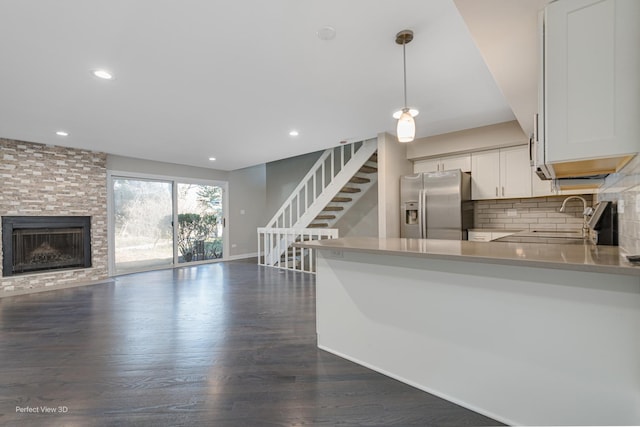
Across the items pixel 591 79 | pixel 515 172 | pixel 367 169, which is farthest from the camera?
pixel 367 169

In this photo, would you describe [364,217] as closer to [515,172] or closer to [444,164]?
[444,164]

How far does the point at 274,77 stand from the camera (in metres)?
2.61

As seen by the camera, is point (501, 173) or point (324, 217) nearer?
point (501, 173)

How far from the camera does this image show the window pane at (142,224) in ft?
18.9

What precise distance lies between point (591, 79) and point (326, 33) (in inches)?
59.6

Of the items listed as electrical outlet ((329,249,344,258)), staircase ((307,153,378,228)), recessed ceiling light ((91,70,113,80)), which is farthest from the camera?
staircase ((307,153,378,228))

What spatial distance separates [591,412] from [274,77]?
2996mm

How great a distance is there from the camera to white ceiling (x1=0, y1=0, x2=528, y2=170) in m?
1.81

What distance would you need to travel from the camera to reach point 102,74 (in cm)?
250

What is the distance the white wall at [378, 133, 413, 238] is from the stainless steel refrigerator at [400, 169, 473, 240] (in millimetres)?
107

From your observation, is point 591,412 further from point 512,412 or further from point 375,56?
point 375,56

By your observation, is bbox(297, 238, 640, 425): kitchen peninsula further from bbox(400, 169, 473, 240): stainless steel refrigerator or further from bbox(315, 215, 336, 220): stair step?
bbox(315, 215, 336, 220): stair step

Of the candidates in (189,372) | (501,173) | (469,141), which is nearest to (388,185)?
(469,141)

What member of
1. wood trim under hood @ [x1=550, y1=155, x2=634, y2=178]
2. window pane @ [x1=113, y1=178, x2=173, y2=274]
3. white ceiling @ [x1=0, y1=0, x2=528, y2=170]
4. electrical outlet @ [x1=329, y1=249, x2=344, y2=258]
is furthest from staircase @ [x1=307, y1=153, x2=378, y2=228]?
wood trim under hood @ [x1=550, y1=155, x2=634, y2=178]
